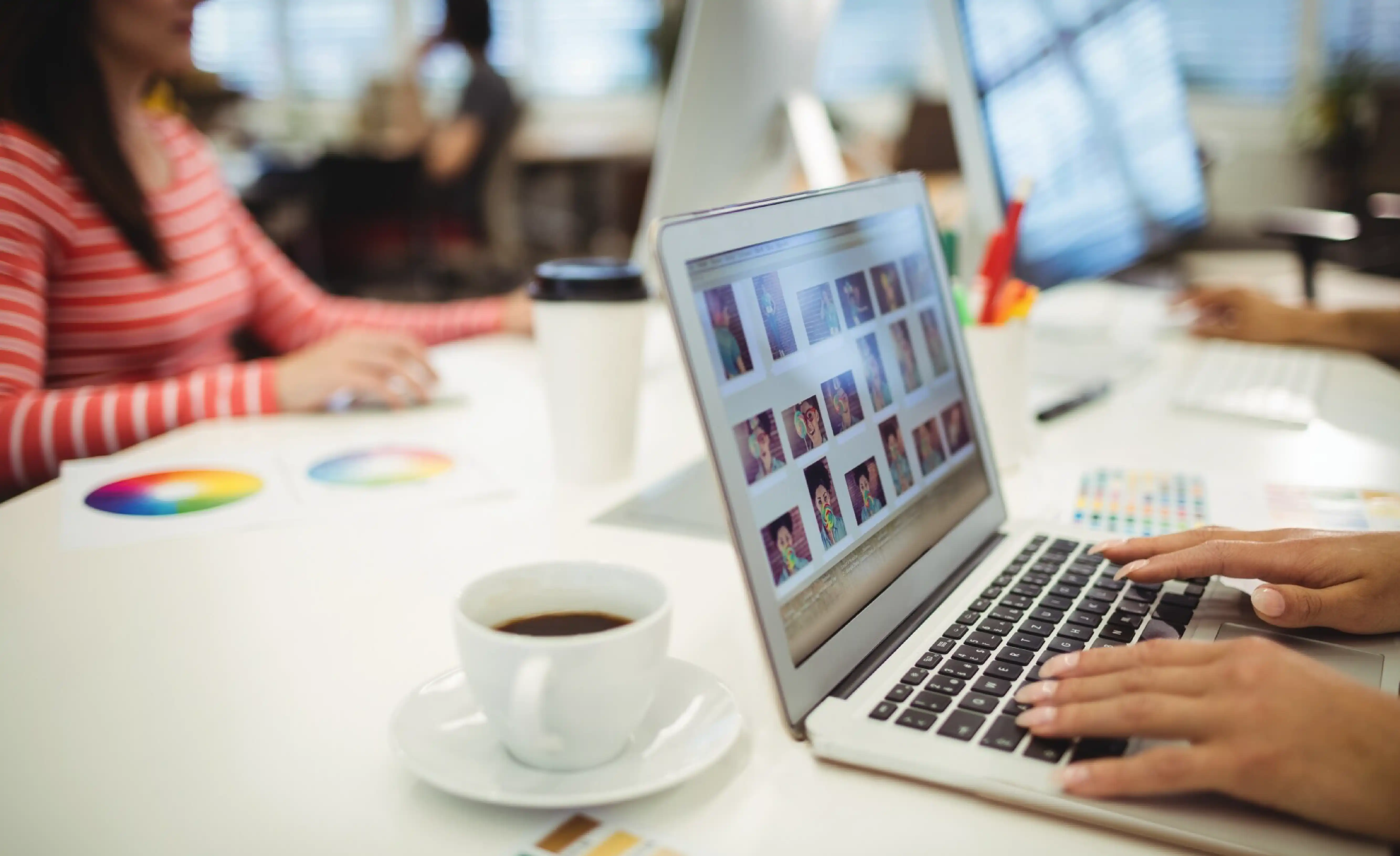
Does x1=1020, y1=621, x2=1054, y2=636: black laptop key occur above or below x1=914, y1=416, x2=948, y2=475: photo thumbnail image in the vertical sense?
below

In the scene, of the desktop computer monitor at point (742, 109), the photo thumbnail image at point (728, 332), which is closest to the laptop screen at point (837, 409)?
the photo thumbnail image at point (728, 332)

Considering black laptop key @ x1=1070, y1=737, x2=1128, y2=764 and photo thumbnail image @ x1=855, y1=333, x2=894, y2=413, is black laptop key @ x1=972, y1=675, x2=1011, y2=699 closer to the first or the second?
black laptop key @ x1=1070, y1=737, x2=1128, y2=764

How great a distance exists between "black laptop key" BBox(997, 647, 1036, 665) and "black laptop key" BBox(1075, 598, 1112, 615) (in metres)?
0.08

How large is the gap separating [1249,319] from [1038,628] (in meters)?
1.04

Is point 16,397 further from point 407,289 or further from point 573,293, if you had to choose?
point 407,289

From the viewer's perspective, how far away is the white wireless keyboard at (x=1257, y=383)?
1.11 metres

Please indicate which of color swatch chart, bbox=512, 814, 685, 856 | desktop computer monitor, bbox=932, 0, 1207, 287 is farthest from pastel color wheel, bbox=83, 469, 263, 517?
desktop computer monitor, bbox=932, 0, 1207, 287

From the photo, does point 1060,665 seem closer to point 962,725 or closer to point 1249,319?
point 962,725

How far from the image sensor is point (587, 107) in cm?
588

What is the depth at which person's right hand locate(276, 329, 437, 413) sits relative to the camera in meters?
1.08

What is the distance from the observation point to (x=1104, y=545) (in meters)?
0.67

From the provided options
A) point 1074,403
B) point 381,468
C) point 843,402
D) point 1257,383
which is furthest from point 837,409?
point 1257,383

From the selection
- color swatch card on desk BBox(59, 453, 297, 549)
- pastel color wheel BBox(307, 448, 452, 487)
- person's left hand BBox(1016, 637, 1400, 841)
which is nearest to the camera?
person's left hand BBox(1016, 637, 1400, 841)

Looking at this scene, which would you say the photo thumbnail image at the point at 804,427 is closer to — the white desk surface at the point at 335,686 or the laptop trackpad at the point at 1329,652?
the white desk surface at the point at 335,686
